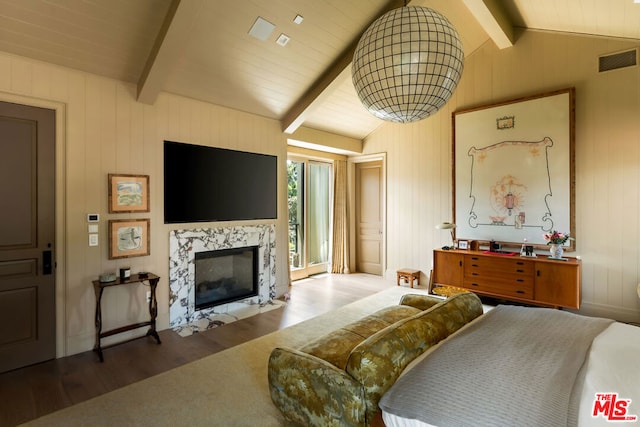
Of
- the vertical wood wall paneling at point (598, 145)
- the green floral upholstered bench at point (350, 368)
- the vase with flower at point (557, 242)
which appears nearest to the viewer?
the green floral upholstered bench at point (350, 368)

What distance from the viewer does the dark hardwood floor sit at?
7.98 ft

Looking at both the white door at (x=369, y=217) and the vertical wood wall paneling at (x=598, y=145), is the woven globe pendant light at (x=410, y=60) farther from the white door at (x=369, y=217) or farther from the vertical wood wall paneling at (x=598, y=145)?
the white door at (x=369, y=217)

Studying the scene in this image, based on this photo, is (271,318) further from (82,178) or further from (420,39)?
(420,39)

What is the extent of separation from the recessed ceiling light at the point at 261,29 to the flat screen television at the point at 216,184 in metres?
1.49

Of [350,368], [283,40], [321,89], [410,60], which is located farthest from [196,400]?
[321,89]

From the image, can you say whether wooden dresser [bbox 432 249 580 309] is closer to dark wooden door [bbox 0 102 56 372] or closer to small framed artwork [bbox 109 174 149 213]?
small framed artwork [bbox 109 174 149 213]

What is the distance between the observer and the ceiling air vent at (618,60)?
388cm

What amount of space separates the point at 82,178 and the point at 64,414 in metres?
2.08

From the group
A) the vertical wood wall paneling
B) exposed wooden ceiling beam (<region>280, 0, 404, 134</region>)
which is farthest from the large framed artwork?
exposed wooden ceiling beam (<region>280, 0, 404, 134</region>)

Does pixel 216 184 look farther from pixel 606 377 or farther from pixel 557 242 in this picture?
pixel 557 242

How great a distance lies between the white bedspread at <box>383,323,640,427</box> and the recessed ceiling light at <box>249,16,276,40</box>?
11.2 feet

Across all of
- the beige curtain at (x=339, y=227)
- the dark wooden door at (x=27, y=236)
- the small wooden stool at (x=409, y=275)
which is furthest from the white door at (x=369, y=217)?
the dark wooden door at (x=27, y=236)

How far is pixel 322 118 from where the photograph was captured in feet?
18.5

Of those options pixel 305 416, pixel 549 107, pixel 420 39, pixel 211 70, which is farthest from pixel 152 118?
pixel 549 107
